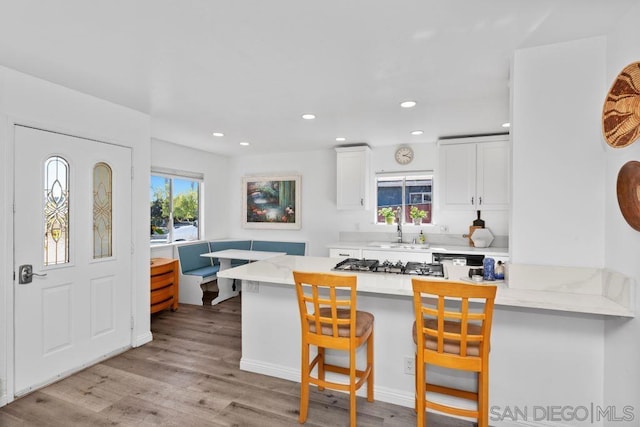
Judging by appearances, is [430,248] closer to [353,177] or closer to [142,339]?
[353,177]

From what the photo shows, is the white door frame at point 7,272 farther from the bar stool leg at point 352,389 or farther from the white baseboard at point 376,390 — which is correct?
the bar stool leg at point 352,389

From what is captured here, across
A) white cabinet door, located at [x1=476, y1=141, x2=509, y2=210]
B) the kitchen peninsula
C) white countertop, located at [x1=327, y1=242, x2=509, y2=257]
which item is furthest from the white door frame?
white cabinet door, located at [x1=476, y1=141, x2=509, y2=210]

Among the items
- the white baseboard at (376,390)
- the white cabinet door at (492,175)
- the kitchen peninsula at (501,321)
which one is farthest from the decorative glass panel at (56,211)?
the white cabinet door at (492,175)

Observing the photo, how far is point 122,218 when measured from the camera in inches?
125

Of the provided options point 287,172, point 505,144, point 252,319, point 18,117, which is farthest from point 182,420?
point 505,144

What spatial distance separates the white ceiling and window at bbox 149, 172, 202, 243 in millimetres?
1703

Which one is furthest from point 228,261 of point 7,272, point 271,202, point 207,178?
point 7,272

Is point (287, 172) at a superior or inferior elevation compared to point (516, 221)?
superior

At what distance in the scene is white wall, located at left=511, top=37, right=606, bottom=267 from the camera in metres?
1.89

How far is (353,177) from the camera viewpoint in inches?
192

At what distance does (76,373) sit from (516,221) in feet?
12.1

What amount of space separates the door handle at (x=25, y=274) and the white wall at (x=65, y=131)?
55 millimetres

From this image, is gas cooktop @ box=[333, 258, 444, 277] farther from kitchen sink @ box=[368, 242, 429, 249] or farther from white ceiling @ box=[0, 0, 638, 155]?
kitchen sink @ box=[368, 242, 429, 249]

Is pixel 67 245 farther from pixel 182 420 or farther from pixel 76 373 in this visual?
pixel 182 420
